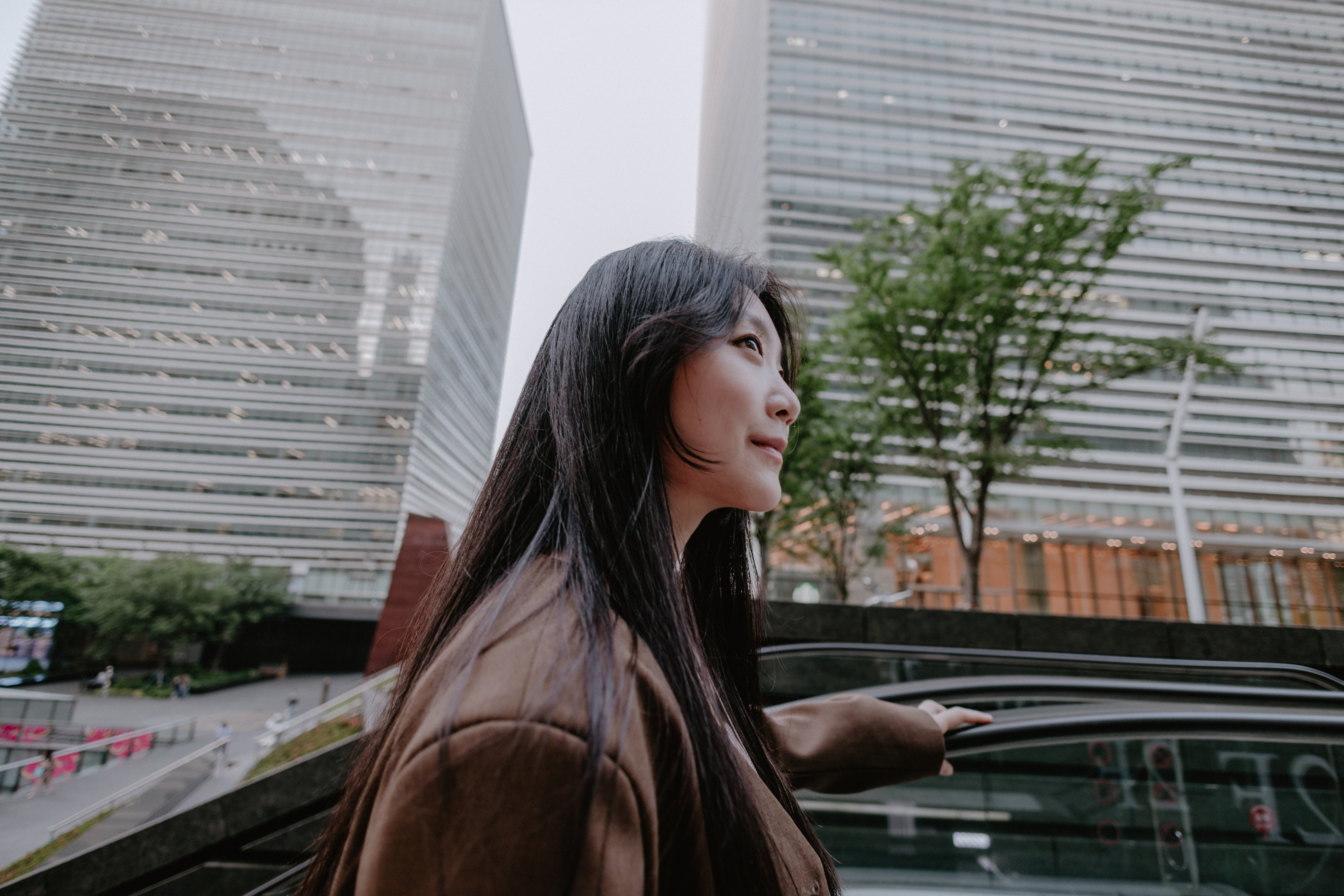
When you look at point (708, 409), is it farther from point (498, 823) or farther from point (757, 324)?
point (498, 823)

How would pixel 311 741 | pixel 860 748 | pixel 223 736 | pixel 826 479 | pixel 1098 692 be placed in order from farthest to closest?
pixel 826 479 → pixel 223 736 → pixel 311 741 → pixel 1098 692 → pixel 860 748

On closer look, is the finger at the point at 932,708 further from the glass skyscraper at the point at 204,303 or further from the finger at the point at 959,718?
the glass skyscraper at the point at 204,303

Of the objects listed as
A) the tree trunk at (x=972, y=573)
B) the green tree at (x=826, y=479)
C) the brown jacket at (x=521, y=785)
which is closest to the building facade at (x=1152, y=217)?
the brown jacket at (x=521, y=785)

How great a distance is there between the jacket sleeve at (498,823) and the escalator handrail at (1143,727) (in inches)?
49.7

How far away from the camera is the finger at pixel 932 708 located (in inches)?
58.4

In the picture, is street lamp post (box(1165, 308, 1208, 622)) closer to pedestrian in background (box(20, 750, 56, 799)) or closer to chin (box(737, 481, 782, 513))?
chin (box(737, 481, 782, 513))

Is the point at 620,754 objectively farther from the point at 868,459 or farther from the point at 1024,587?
the point at 1024,587

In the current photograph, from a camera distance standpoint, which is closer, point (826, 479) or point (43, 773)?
point (43, 773)

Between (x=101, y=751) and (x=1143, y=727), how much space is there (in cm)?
721

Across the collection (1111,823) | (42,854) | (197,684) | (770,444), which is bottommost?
(197,684)

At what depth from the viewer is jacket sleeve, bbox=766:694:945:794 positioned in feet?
4.41

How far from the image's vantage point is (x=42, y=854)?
3.33 meters

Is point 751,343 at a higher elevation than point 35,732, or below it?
higher

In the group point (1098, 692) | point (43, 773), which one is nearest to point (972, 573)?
point (1098, 692)
